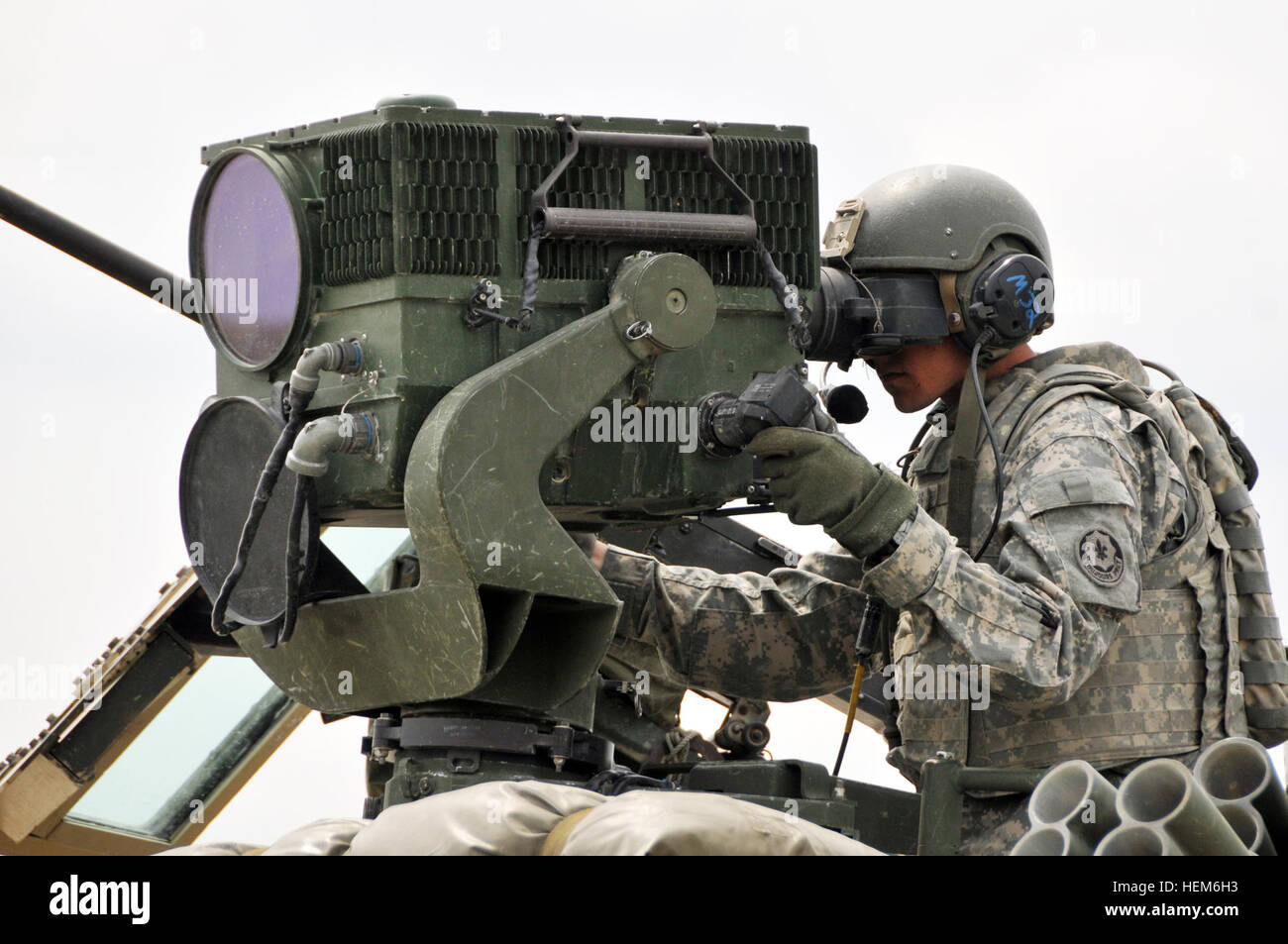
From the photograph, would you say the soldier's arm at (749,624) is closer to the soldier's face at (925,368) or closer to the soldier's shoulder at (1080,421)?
the soldier's face at (925,368)

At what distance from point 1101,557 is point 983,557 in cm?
35

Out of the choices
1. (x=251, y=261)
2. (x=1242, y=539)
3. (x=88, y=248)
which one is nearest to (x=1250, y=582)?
(x=1242, y=539)

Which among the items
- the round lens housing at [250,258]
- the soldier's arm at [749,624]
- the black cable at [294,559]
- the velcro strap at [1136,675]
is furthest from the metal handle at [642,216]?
the velcro strap at [1136,675]

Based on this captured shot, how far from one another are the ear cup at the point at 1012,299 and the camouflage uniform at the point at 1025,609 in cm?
16

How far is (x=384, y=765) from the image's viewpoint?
5.18 meters

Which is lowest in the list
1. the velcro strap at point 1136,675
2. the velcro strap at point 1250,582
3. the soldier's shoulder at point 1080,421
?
the velcro strap at point 1136,675

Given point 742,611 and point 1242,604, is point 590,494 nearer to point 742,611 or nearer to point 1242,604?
point 742,611

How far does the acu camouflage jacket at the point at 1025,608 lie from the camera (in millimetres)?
4359

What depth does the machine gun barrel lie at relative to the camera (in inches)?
181

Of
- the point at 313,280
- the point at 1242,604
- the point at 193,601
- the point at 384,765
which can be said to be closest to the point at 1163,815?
the point at 1242,604

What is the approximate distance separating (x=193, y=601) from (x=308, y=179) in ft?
9.77

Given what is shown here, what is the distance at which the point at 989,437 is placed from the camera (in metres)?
4.88

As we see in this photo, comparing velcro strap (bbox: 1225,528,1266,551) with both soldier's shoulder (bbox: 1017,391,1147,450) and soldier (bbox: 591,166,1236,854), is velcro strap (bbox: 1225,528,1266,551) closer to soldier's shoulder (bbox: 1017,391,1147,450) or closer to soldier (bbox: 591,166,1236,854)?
soldier (bbox: 591,166,1236,854)

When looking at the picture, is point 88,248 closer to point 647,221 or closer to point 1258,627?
point 647,221
